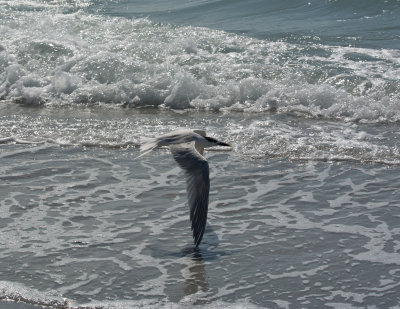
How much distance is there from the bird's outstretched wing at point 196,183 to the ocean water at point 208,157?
0.17 metres

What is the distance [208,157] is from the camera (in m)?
7.47

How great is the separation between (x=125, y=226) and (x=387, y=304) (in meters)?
1.96

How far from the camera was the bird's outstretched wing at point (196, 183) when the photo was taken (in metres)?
5.32

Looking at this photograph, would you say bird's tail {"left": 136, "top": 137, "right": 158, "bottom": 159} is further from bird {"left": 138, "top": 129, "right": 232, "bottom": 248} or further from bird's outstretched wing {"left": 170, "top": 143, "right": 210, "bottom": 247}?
bird's outstretched wing {"left": 170, "top": 143, "right": 210, "bottom": 247}

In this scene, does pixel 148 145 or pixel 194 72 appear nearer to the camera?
pixel 148 145

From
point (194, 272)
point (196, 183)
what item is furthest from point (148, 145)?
point (194, 272)

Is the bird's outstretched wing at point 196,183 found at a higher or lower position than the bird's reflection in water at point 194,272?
higher

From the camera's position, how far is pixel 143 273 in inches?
197

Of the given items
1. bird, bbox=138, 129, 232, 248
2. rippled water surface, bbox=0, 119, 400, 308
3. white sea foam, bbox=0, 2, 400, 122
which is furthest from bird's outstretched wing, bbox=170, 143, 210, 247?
white sea foam, bbox=0, 2, 400, 122

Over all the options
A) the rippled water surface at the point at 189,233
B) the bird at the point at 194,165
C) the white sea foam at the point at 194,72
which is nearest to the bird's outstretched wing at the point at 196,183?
the bird at the point at 194,165

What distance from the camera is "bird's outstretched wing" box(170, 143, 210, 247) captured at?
17.5 feet

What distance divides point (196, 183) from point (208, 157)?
1.92 meters

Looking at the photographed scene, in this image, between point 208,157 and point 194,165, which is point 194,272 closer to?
point 194,165

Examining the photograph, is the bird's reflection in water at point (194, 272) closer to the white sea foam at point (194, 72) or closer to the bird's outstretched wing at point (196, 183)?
the bird's outstretched wing at point (196, 183)
